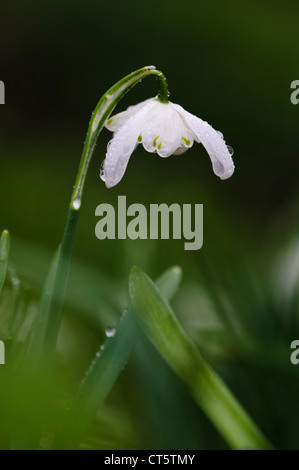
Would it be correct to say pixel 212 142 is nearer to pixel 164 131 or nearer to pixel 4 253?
pixel 164 131

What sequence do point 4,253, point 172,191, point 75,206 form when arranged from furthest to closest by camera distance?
point 172,191, point 4,253, point 75,206

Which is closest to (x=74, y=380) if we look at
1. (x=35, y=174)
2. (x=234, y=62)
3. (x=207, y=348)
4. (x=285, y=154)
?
(x=207, y=348)

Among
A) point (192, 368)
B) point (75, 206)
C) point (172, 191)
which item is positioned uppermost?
point (172, 191)

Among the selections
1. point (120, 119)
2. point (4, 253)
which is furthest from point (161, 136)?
point (4, 253)

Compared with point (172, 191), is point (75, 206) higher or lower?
lower

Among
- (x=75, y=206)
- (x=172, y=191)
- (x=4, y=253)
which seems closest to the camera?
(x=75, y=206)

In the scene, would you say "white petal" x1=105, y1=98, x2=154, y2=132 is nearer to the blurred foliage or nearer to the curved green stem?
the curved green stem
